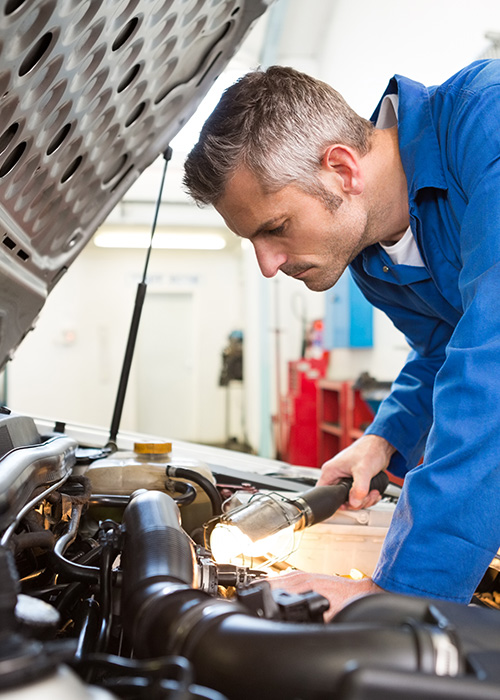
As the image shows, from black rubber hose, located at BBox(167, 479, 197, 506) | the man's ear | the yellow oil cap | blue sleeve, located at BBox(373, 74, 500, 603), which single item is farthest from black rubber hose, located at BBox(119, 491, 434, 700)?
the man's ear

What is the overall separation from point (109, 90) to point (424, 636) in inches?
33.4

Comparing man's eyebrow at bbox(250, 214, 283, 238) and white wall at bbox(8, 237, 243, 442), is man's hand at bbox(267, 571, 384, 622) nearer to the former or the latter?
man's eyebrow at bbox(250, 214, 283, 238)

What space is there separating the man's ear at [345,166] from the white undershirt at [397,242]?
174mm

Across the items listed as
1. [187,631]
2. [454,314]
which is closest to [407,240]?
[454,314]

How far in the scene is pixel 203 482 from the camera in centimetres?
114

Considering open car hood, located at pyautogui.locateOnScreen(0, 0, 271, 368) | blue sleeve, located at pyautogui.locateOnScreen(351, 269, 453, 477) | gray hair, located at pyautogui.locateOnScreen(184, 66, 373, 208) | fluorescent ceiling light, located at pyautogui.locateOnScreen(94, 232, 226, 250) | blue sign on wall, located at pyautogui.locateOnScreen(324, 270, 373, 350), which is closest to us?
open car hood, located at pyautogui.locateOnScreen(0, 0, 271, 368)

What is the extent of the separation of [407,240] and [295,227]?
0.29m

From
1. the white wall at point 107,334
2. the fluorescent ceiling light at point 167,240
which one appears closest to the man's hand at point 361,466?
the fluorescent ceiling light at point 167,240

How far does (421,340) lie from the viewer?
4.98 ft

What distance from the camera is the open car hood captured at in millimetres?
715

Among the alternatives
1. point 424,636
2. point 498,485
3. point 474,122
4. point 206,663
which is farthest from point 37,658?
point 474,122

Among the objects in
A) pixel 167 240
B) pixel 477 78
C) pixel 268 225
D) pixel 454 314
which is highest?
pixel 167 240

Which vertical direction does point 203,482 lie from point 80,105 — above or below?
below

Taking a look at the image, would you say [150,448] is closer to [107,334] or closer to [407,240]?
[407,240]
